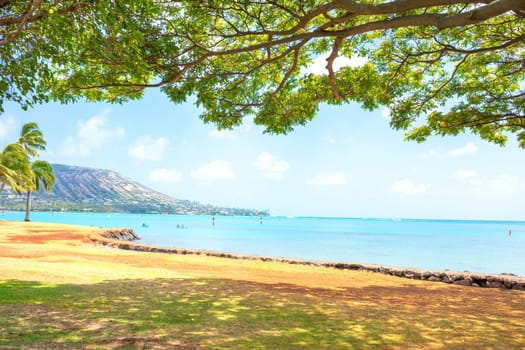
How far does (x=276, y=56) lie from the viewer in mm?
9875

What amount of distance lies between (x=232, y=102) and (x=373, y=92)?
4.08m

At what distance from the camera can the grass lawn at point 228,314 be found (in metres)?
5.08

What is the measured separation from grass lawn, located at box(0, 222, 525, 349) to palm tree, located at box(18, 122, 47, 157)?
45.7 metres

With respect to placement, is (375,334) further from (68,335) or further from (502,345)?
(68,335)

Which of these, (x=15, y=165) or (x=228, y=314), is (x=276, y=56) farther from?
(x=15, y=165)

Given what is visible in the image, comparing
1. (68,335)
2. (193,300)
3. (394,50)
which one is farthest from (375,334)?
(394,50)

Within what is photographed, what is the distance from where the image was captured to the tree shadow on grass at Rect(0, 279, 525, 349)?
16.5 ft

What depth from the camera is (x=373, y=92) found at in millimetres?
10602

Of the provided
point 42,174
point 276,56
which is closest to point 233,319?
point 276,56

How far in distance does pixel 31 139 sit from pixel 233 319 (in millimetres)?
54802

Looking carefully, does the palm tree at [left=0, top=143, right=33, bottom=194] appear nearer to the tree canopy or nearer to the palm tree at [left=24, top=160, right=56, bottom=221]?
the palm tree at [left=24, top=160, right=56, bottom=221]

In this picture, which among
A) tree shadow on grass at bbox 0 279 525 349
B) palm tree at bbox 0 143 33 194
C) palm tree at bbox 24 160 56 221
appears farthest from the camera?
palm tree at bbox 24 160 56 221

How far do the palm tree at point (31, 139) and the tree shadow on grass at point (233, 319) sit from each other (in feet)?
162

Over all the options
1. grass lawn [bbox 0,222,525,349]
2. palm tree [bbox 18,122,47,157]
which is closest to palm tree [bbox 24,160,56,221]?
palm tree [bbox 18,122,47,157]
